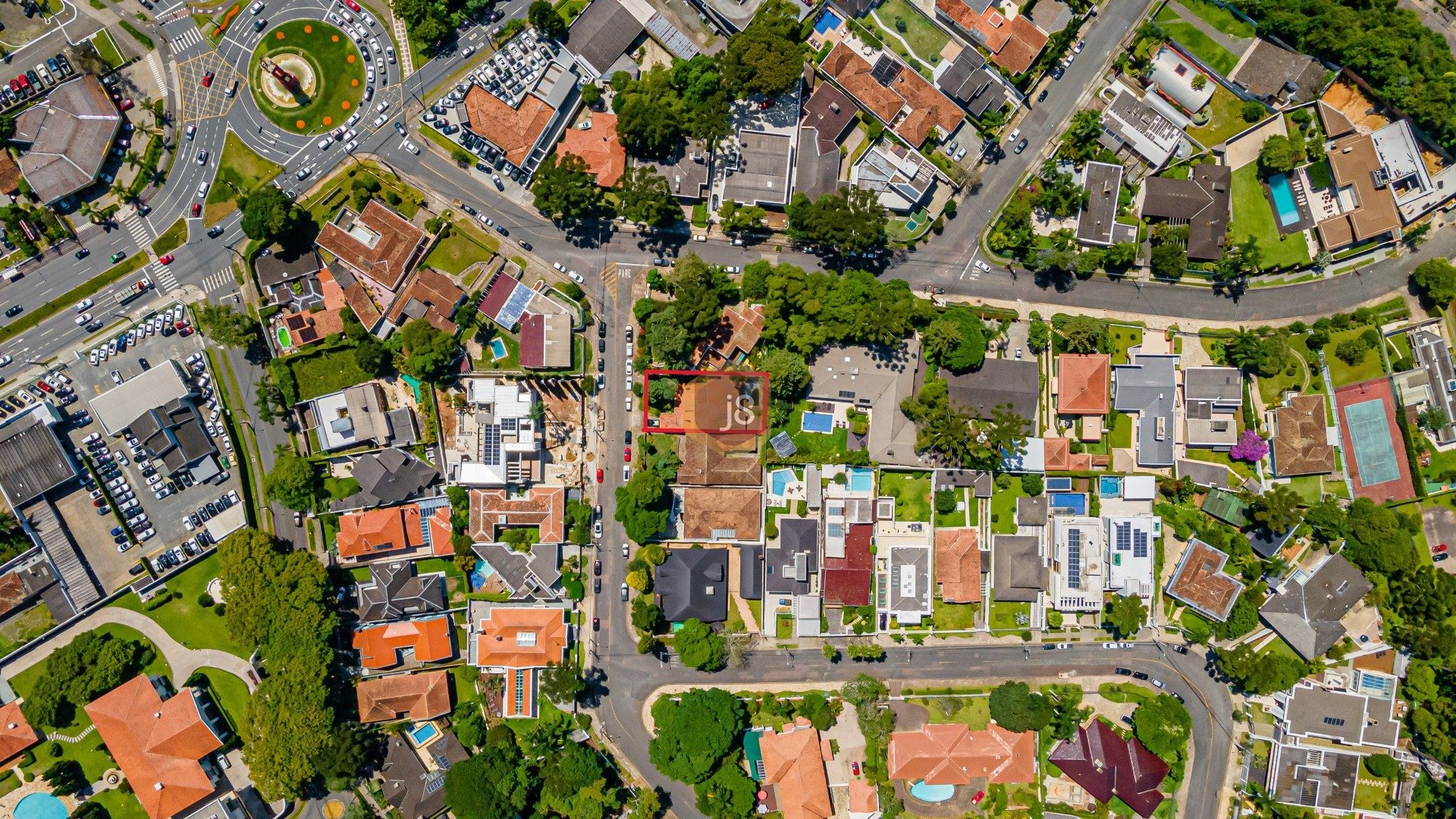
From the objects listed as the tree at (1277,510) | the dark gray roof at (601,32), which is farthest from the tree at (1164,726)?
the dark gray roof at (601,32)

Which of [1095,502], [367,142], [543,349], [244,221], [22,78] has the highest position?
[22,78]

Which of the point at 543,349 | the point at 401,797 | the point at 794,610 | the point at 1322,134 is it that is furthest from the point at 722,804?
the point at 1322,134

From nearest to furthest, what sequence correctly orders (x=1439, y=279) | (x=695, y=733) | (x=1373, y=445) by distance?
1. (x=695, y=733)
2. (x=1439, y=279)
3. (x=1373, y=445)

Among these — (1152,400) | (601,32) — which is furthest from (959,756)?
(601,32)

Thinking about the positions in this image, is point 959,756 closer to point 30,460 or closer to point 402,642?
point 402,642

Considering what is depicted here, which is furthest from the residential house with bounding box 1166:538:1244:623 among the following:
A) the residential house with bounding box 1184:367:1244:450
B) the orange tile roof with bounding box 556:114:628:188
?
the orange tile roof with bounding box 556:114:628:188

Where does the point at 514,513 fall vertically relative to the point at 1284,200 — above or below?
below

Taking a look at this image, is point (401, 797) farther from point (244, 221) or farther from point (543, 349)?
point (244, 221)
